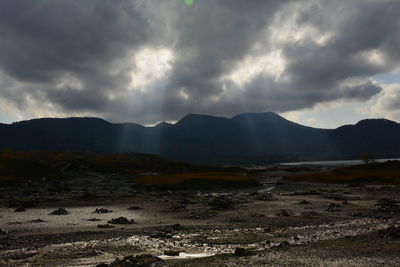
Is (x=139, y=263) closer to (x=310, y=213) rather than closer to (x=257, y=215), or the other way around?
(x=257, y=215)

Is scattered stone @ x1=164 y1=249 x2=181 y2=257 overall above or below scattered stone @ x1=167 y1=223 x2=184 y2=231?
above

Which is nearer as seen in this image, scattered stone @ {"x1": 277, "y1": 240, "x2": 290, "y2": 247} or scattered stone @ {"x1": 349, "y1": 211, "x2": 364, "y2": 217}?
scattered stone @ {"x1": 277, "y1": 240, "x2": 290, "y2": 247}

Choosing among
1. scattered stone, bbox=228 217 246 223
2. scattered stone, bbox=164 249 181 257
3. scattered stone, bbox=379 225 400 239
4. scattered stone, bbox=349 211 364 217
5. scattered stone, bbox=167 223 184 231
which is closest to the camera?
scattered stone, bbox=164 249 181 257

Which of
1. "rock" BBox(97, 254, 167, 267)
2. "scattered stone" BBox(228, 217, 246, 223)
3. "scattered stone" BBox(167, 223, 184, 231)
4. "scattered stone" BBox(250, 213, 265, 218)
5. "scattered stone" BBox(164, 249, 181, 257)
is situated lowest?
"scattered stone" BBox(250, 213, 265, 218)

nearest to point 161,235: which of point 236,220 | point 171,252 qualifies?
point 171,252

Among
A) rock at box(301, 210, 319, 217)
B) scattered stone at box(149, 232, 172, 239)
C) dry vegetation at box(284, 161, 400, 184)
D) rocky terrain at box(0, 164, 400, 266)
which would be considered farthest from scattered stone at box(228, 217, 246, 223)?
dry vegetation at box(284, 161, 400, 184)

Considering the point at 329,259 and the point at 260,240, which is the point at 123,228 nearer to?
the point at 260,240

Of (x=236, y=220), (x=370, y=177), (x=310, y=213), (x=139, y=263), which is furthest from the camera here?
(x=370, y=177)

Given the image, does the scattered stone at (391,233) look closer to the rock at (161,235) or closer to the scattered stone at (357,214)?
the scattered stone at (357,214)

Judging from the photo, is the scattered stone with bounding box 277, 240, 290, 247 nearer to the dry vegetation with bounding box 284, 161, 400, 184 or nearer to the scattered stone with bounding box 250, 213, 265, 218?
the scattered stone with bounding box 250, 213, 265, 218

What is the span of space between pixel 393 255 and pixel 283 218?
12670 millimetres

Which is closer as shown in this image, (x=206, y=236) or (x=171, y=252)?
(x=171, y=252)

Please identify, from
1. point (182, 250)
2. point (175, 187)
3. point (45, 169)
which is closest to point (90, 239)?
point (182, 250)

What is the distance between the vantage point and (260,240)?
1900cm
